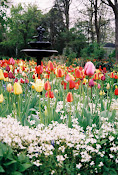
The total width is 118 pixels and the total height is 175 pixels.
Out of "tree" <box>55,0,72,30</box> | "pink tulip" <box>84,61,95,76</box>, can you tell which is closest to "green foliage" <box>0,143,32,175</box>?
"pink tulip" <box>84,61,95,76</box>

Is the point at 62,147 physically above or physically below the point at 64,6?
below

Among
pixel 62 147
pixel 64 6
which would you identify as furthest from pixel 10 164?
pixel 64 6

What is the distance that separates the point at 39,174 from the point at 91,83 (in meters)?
1.37

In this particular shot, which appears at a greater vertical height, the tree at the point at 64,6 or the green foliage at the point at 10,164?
the tree at the point at 64,6

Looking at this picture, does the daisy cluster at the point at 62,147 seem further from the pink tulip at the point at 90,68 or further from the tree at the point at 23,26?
the tree at the point at 23,26

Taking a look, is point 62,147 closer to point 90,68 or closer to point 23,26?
point 90,68

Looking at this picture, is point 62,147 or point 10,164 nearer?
point 10,164

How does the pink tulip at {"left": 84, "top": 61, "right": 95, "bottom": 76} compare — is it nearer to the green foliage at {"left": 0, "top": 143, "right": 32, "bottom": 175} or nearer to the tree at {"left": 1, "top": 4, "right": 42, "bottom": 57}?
the green foliage at {"left": 0, "top": 143, "right": 32, "bottom": 175}

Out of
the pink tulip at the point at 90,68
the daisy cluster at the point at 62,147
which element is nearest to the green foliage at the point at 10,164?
the daisy cluster at the point at 62,147

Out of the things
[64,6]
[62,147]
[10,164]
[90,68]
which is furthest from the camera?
[64,6]

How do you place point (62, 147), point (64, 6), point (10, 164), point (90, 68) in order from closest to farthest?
point (10, 164) → point (62, 147) → point (90, 68) → point (64, 6)

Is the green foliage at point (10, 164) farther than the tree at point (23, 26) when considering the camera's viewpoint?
No

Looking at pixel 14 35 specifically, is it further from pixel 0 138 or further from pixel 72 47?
pixel 0 138

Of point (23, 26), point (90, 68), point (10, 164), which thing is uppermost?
point (23, 26)
